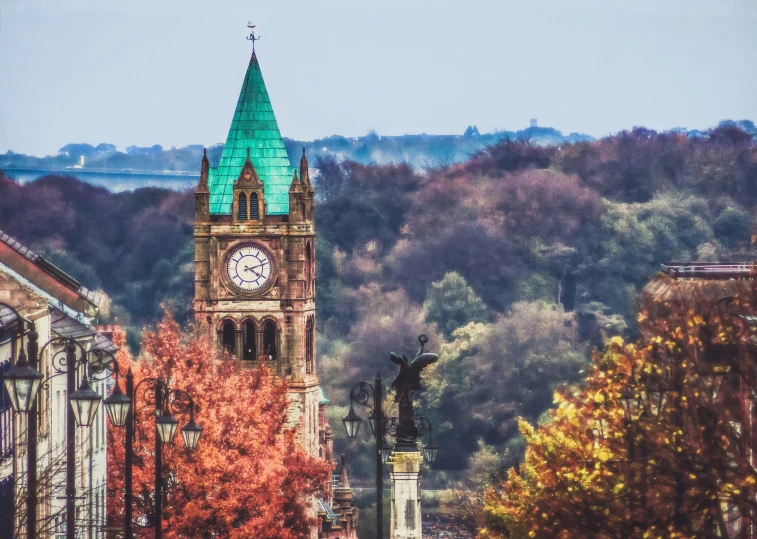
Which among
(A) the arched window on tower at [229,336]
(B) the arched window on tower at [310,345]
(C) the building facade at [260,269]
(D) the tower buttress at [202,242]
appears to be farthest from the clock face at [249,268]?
(B) the arched window on tower at [310,345]

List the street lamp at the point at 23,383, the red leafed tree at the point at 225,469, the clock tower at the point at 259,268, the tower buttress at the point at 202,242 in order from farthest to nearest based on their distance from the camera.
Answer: the tower buttress at the point at 202,242 → the clock tower at the point at 259,268 → the red leafed tree at the point at 225,469 → the street lamp at the point at 23,383

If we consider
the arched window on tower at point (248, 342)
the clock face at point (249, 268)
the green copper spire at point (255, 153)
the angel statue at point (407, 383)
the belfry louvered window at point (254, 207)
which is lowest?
the angel statue at point (407, 383)

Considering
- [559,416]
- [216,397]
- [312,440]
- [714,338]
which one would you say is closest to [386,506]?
[312,440]

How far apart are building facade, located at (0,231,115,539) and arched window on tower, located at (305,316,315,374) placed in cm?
3863

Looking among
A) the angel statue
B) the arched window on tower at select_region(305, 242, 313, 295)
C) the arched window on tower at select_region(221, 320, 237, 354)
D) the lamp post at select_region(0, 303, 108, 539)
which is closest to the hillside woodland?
the arched window on tower at select_region(305, 242, 313, 295)

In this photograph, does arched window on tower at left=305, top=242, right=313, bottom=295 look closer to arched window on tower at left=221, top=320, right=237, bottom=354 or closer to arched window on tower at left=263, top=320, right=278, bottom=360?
arched window on tower at left=263, top=320, right=278, bottom=360

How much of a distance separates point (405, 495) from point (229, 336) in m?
51.9

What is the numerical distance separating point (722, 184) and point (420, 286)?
2595 centimetres

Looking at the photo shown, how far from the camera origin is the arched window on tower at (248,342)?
4294 inches

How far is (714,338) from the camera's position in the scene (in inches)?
2037

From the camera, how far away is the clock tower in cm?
10919

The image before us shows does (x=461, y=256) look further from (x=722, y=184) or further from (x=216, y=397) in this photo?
(x=216, y=397)

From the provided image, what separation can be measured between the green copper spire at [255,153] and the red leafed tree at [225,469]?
529 inches

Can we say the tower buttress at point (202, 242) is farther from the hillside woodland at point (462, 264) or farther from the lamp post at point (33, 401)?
the lamp post at point (33, 401)
